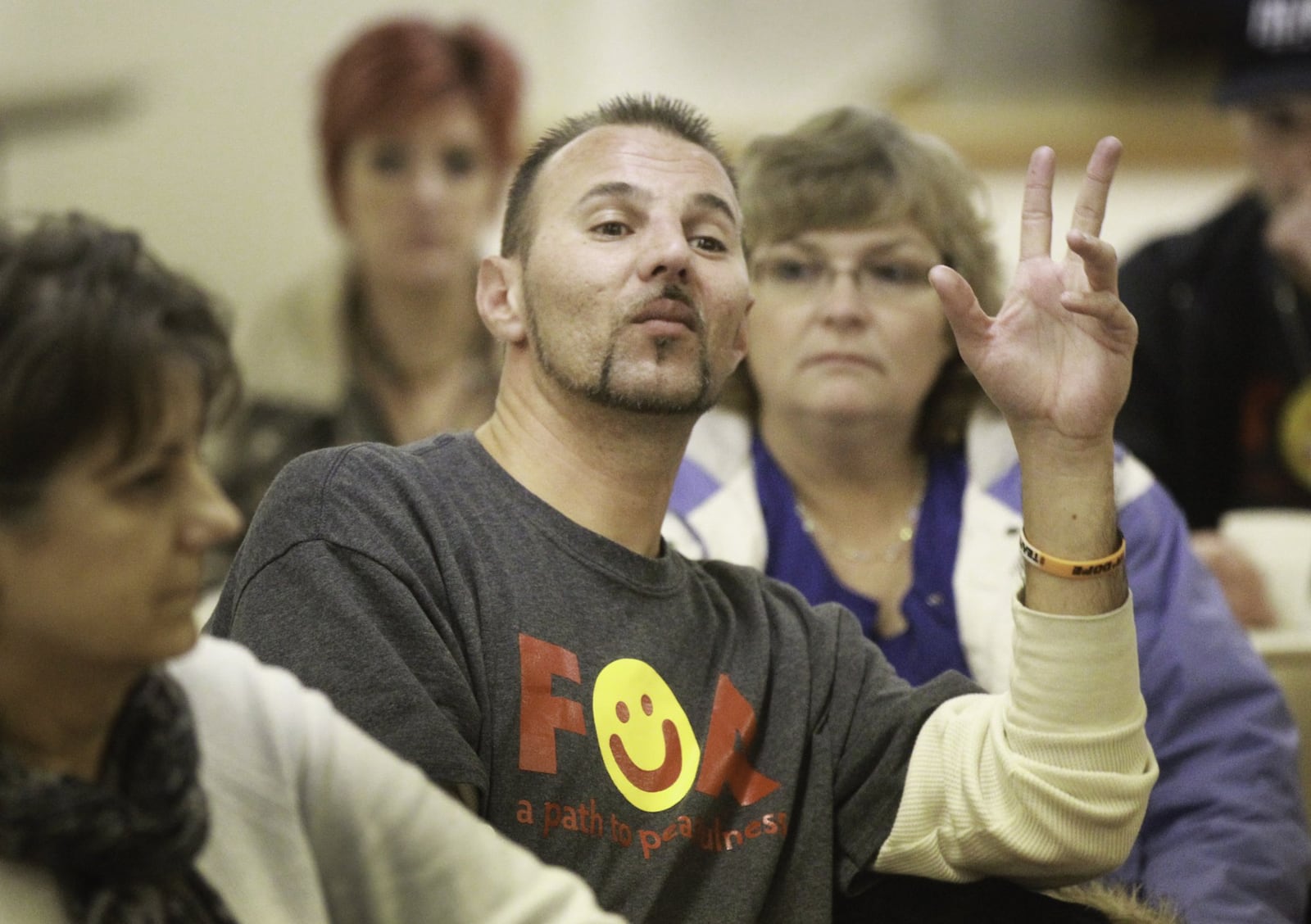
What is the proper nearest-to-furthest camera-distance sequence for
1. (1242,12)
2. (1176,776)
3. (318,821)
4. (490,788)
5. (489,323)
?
(318,821), (490,788), (489,323), (1176,776), (1242,12)

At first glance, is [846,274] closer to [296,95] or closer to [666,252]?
[666,252]

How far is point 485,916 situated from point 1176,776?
101 cm

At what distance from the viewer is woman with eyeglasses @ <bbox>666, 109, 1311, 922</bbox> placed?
5.52 ft

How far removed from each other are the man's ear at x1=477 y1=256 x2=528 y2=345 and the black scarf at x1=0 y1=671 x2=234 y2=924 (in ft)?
1.80

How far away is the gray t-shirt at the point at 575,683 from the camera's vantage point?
44.9 inches

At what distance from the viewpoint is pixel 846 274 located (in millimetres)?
1771

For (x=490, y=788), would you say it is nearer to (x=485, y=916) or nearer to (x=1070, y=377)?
(x=485, y=916)

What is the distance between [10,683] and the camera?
842 millimetres

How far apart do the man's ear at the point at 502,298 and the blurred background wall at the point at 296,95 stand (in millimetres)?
2554

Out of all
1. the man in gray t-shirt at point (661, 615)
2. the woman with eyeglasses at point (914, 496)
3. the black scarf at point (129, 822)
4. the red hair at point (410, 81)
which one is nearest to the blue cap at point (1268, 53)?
the woman with eyeglasses at point (914, 496)

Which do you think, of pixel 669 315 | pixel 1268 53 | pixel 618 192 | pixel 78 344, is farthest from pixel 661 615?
pixel 1268 53

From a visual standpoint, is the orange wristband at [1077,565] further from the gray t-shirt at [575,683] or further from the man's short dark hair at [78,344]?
the man's short dark hair at [78,344]

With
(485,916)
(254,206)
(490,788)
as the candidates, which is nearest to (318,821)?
(485,916)

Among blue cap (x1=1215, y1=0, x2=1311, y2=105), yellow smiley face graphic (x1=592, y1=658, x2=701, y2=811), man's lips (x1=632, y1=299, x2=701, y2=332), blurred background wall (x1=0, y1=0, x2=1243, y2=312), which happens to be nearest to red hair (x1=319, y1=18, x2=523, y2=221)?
blurred background wall (x1=0, y1=0, x2=1243, y2=312)
